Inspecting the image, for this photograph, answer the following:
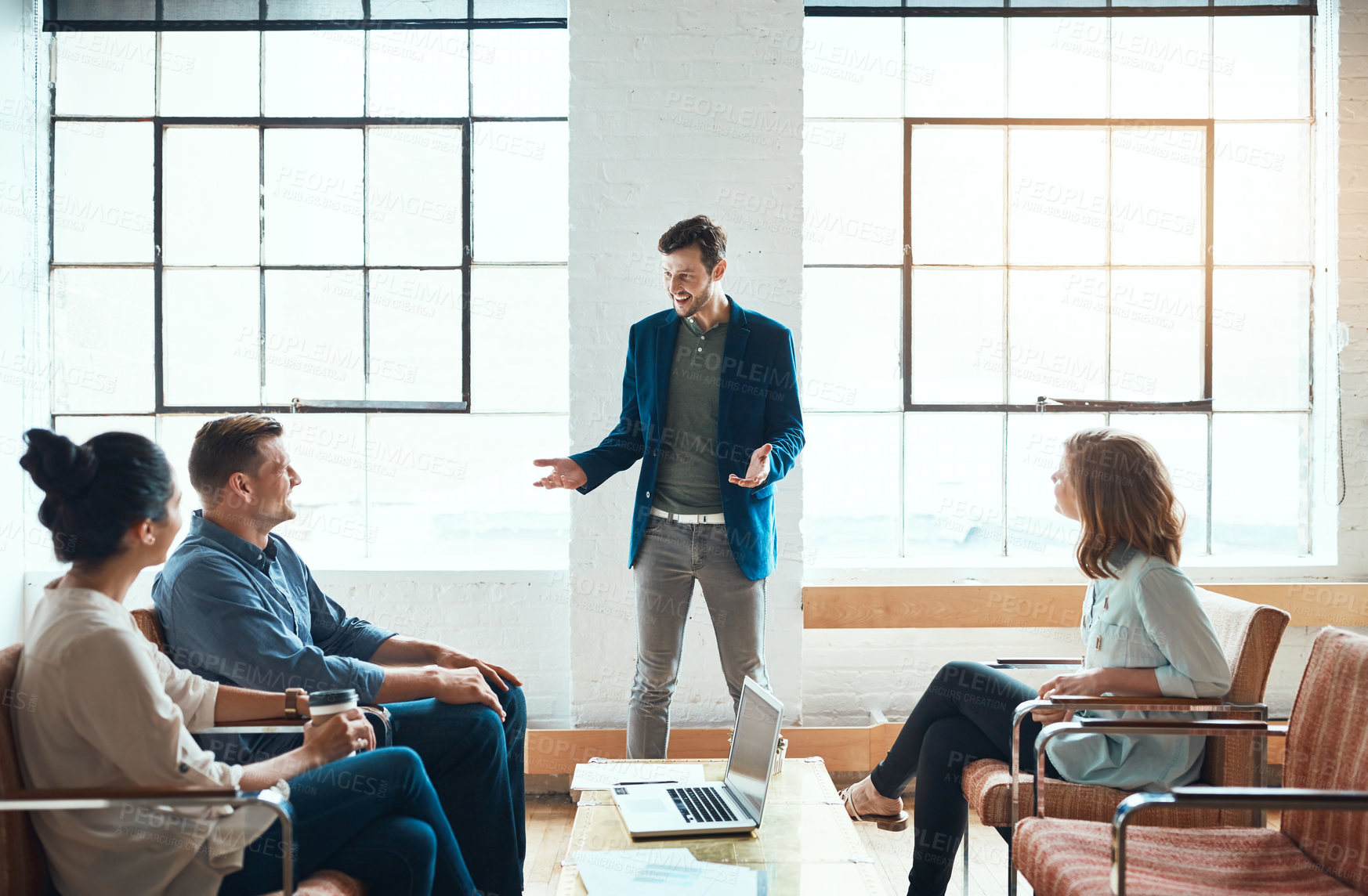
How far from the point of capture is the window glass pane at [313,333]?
12.3 feet

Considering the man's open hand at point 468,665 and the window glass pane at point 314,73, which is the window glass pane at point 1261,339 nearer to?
the man's open hand at point 468,665

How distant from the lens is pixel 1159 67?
3.73 meters

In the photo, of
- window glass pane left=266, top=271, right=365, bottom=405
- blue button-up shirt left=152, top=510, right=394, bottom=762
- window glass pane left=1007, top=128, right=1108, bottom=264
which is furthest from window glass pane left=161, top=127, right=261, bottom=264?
window glass pane left=1007, top=128, right=1108, bottom=264

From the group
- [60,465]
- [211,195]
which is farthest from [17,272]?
[60,465]

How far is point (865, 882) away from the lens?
173cm

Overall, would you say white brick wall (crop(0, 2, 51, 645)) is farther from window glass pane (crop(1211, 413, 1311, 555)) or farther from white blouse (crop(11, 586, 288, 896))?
window glass pane (crop(1211, 413, 1311, 555))

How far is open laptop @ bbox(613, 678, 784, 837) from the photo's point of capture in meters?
1.91

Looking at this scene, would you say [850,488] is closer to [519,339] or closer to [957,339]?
[957,339]

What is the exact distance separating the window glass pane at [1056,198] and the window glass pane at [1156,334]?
0.61ft

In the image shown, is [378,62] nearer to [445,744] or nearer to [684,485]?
[684,485]

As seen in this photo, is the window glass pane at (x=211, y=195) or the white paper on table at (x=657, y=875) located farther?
the window glass pane at (x=211, y=195)

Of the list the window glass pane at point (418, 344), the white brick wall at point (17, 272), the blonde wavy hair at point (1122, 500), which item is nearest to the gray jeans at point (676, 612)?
the blonde wavy hair at point (1122, 500)

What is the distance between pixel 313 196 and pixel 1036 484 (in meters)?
2.93

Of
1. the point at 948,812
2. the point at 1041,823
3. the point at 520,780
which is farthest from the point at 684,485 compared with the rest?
the point at 1041,823
